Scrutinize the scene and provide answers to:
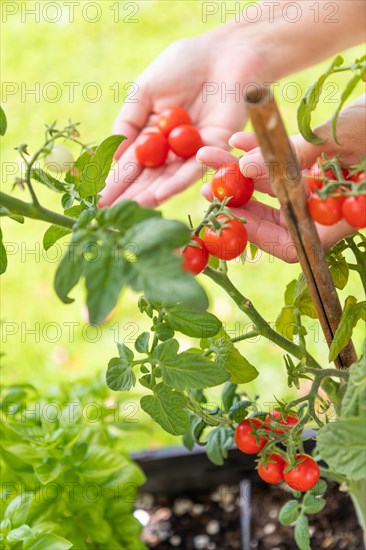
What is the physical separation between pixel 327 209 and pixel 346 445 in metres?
0.21

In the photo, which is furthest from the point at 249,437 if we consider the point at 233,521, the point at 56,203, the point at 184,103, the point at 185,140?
the point at 56,203

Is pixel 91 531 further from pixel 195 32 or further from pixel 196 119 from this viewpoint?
pixel 195 32

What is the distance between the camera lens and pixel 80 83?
2.88m

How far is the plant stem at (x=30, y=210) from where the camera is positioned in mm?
705

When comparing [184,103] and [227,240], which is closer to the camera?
[227,240]

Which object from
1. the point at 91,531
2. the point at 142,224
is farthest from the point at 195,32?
the point at 142,224

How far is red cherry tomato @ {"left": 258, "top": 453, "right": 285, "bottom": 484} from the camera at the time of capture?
91 centimetres

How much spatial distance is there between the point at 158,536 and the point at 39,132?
5.45 ft

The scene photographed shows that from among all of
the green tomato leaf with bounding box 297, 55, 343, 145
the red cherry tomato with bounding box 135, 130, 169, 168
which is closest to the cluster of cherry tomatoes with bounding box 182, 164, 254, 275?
the green tomato leaf with bounding box 297, 55, 343, 145

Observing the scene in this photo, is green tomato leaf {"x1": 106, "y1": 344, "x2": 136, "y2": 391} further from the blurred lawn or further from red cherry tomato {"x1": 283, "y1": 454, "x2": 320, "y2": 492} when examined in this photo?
the blurred lawn

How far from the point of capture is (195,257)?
723 mm

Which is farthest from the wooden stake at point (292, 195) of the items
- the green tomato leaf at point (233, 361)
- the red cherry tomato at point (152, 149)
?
the red cherry tomato at point (152, 149)

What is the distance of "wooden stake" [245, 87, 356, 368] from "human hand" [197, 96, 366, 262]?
10 centimetres

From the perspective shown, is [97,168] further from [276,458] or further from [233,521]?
[233,521]
